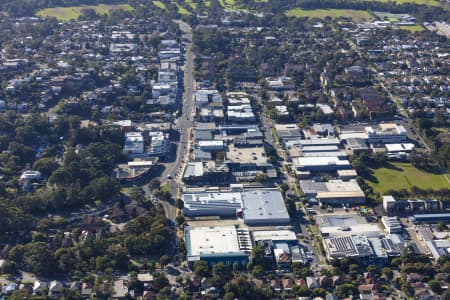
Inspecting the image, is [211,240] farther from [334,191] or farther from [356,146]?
[356,146]

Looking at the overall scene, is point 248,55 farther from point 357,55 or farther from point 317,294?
point 317,294

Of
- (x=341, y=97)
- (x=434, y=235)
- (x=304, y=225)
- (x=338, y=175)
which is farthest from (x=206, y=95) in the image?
(x=434, y=235)

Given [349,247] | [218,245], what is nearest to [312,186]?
[349,247]

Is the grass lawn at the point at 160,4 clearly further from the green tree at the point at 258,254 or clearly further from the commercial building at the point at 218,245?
the green tree at the point at 258,254

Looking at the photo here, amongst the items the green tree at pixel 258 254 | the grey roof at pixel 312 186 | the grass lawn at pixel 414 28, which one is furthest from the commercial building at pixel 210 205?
the grass lawn at pixel 414 28

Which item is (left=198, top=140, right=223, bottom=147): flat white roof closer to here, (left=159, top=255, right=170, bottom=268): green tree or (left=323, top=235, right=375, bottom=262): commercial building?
(left=323, top=235, right=375, bottom=262): commercial building

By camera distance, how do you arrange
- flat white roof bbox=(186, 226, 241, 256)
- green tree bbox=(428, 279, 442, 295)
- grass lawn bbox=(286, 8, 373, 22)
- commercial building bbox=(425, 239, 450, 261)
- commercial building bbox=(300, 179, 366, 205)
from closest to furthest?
green tree bbox=(428, 279, 442, 295) < flat white roof bbox=(186, 226, 241, 256) < commercial building bbox=(425, 239, 450, 261) < commercial building bbox=(300, 179, 366, 205) < grass lawn bbox=(286, 8, 373, 22)

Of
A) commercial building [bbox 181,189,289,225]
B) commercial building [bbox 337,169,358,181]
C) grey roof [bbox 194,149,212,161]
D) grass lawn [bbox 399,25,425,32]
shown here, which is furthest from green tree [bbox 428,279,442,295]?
grass lawn [bbox 399,25,425,32]
